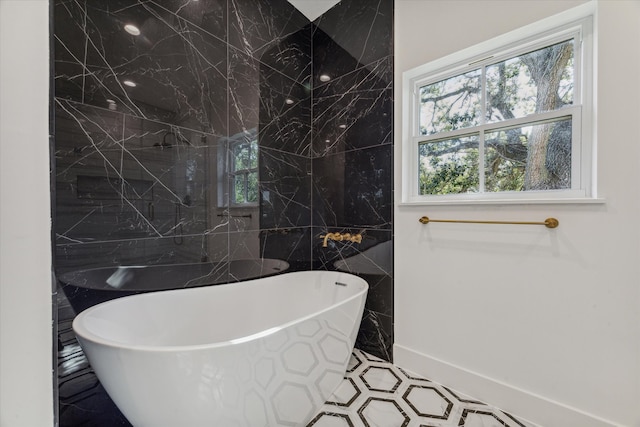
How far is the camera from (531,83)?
156cm

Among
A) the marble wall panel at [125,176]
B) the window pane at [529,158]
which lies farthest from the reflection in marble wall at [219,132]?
the window pane at [529,158]

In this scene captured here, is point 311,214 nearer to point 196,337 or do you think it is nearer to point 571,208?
point 196,337

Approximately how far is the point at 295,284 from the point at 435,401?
1.18 meters

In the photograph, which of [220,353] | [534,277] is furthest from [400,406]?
[220,353]

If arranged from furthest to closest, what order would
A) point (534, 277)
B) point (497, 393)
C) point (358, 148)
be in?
point (358, 148)
point (497, 393)
point (534, 277)

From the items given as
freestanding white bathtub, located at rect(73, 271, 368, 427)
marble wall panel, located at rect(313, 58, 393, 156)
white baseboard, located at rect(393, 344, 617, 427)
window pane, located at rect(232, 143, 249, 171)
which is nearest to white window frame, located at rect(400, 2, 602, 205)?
marble wall panel, located at rect(313, 58, 393, 156)

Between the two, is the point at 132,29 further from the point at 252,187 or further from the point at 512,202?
the point at 512,202

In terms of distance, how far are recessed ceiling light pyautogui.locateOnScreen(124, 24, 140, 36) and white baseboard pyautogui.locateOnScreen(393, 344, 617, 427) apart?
2582 mm

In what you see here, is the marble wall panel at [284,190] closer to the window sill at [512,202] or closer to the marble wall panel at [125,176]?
the marble wall panel at [125,176]

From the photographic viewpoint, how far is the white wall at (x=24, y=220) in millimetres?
354

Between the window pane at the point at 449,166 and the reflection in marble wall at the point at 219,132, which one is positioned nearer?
the reflection in marble wall at the point at 219,132

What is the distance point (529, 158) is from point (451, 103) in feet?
2.03

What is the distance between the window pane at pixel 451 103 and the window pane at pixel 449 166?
0.37ft

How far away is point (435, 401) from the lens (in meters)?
1.60
